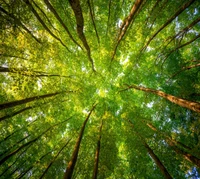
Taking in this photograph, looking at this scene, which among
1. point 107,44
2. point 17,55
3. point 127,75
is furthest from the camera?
point 127,75

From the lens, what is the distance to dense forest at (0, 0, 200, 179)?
5.95 m

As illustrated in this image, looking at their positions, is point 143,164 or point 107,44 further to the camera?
point 107,44

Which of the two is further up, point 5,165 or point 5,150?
point 5,150

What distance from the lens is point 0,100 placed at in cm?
733

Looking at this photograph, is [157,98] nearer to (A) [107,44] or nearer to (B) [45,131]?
(A) [107,44]

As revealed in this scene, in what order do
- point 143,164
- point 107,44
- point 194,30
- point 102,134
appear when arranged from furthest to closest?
point 194,30 → point 107,44 → point 102,134 → point 143,164

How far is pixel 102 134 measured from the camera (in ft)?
25.9

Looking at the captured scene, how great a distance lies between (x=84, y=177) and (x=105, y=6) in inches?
321

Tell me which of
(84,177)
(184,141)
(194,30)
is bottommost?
(84,177)

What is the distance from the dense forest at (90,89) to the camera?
595cm

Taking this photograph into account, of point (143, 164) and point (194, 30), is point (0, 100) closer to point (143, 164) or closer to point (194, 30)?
point (143, 164)

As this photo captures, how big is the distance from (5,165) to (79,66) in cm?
768

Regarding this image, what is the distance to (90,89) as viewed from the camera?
1088 cm

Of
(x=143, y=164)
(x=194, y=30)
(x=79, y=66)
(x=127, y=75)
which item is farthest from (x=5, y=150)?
(x=194, y=30)
